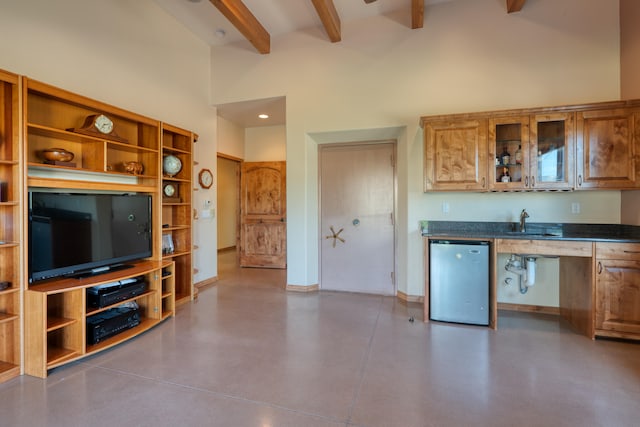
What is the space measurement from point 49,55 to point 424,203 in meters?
4.10

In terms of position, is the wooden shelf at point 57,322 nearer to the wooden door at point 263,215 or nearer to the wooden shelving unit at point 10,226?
the wooden shelving unit at point 10,226

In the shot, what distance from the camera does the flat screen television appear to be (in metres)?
2.29

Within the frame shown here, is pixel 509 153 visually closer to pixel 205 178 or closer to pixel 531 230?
pixel 531 230

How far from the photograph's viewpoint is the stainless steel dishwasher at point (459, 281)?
118 inches

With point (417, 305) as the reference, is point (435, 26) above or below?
above

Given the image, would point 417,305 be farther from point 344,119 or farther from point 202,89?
point 202,89

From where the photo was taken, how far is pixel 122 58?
11.0 ft

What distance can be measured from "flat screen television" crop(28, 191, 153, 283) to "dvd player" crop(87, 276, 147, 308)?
0.60ft

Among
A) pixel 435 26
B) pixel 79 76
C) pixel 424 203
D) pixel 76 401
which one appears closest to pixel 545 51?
pixel 435 26

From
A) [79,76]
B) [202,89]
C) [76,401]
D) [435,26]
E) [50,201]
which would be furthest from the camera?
[202,89]

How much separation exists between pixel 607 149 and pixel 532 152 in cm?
62

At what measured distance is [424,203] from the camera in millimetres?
3711

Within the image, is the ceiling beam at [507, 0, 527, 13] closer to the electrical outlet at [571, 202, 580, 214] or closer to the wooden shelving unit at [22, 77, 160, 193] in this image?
the electrical outlet at [571, 202, 580, 214]

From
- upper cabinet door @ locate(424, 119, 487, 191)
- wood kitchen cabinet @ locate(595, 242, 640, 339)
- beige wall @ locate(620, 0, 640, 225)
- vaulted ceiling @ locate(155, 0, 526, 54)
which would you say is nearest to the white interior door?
upper cabinet door @ locate(424, 119, 487, 191)
